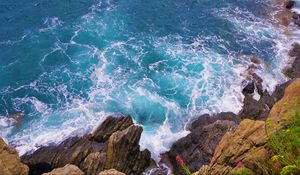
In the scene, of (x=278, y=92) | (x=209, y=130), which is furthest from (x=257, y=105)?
(x=209, y=130)

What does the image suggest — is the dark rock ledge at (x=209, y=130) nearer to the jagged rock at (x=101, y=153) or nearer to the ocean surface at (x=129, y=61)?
the ocean surface at (x=129, y=61)

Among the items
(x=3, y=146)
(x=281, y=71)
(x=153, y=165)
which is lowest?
(x=153, y=165)

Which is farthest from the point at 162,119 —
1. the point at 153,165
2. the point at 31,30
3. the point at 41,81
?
the point at 31,30

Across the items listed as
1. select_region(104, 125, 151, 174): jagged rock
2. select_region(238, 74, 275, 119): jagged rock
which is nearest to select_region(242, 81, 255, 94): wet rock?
select_region(238, 74, 275, 119): jagged rock

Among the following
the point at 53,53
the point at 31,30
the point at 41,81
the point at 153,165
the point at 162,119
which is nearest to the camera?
the point at 153,165

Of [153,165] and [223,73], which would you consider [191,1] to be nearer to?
[223,73]
